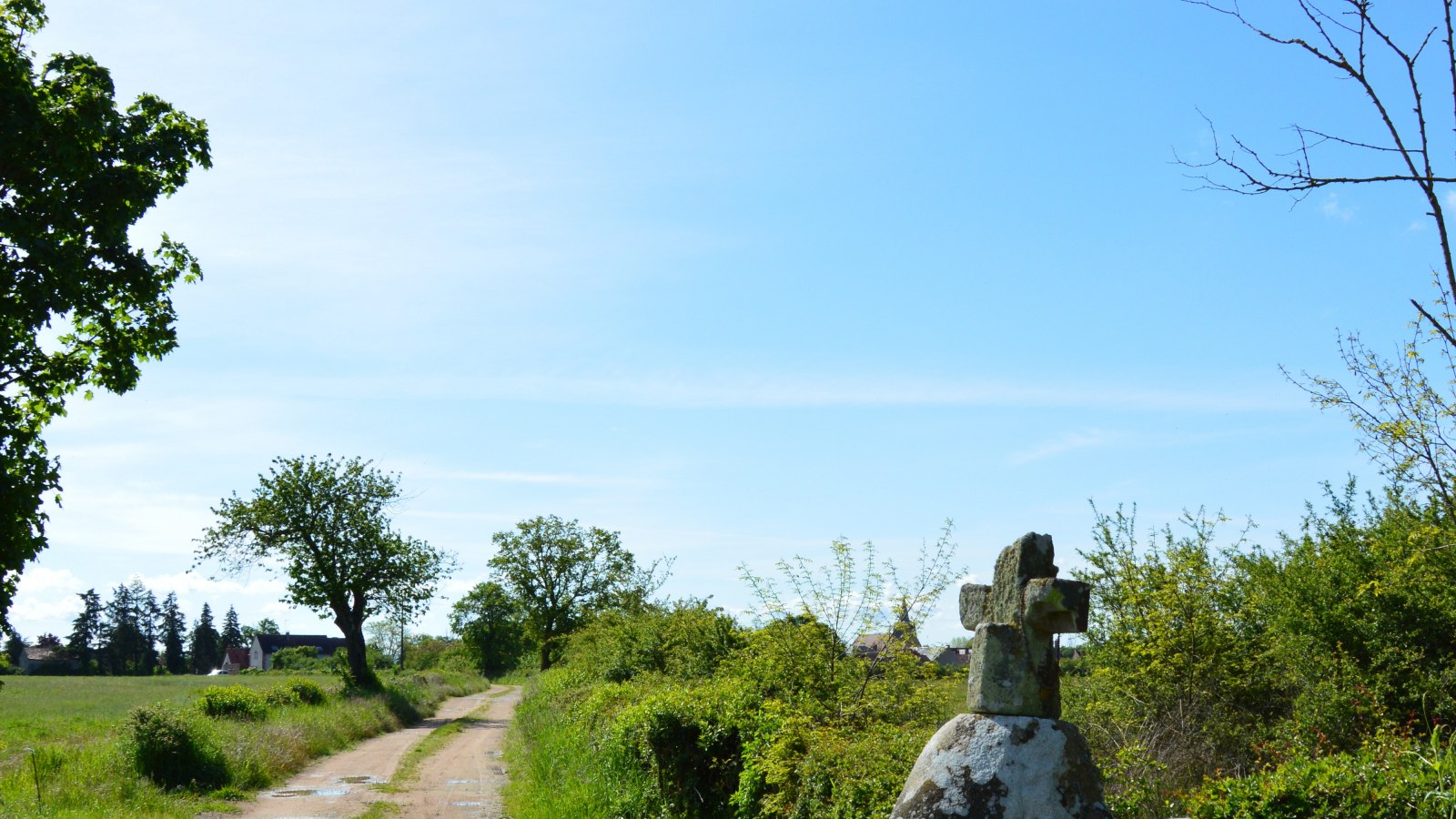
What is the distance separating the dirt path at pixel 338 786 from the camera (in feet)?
47.1

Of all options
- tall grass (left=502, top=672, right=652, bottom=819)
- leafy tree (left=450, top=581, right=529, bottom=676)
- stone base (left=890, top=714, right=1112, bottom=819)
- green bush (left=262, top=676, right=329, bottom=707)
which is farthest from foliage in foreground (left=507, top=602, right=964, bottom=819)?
leafy tree (left=450, top=581, right=529, bottom=676)

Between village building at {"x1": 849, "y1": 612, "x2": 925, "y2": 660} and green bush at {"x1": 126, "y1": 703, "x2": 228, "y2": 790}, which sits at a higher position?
village building at {"x1": 849, "y1": 612, "x2": 925, "y2": 660}

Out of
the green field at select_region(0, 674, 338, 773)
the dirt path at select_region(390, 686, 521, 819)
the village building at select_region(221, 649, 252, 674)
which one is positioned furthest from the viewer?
the village building at select_region(221, 649, 252, 674)

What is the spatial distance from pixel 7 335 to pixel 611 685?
10.9m

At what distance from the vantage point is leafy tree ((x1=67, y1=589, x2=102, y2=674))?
90250mm

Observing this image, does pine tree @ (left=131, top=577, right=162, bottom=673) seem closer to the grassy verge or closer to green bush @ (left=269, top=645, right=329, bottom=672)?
green bush @ (left=269, top=645, right=329, bottom=672)

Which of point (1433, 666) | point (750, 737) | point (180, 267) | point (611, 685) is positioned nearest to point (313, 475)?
point (180, 267)

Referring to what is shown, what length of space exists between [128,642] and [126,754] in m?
92.2

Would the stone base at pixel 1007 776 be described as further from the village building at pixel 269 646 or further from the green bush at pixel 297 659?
the village building at pixel 269 646

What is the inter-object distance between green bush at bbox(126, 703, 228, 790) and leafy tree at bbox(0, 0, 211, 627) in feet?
11.8

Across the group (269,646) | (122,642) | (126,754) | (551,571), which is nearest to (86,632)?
(122,642)

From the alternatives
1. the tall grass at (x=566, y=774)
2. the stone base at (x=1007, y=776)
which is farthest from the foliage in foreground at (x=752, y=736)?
the stone base at (x=1007, y=776)

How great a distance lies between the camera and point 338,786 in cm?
1702

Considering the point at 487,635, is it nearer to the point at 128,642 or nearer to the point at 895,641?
the point at 128,642
